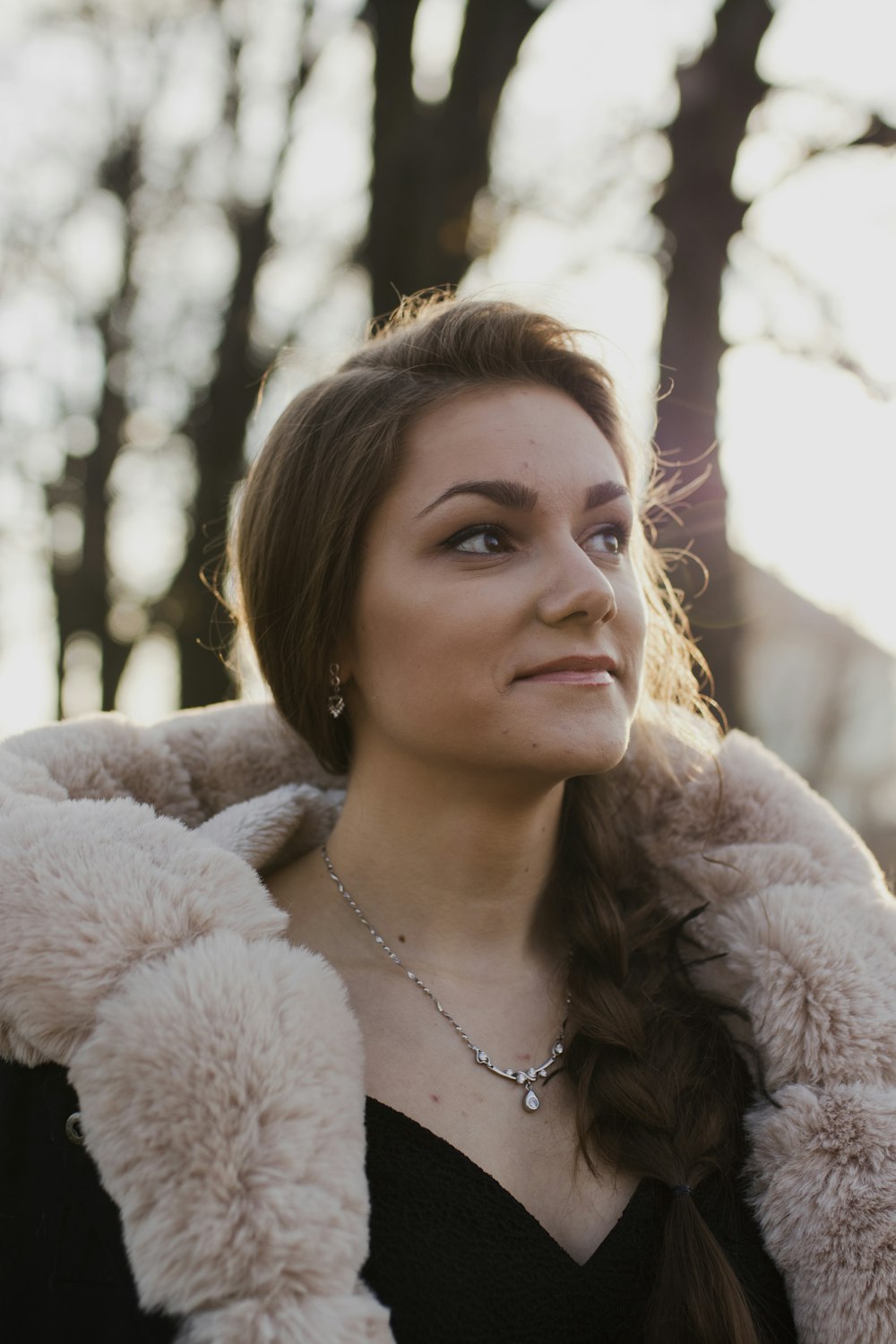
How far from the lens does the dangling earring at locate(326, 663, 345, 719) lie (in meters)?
2.47

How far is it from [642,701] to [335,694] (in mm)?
857

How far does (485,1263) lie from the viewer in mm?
1776

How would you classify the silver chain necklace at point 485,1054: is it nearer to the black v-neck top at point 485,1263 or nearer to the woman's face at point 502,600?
the black v-neck top at point 485,1263

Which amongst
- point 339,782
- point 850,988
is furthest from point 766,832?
point 339,782

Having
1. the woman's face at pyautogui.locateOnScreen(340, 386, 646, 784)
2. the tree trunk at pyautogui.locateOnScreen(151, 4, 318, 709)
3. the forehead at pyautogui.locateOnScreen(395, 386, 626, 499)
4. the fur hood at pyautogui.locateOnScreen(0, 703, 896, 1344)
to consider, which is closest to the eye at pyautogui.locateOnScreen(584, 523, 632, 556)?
the woman's face at pyautogui.locateOnScreen(340, 386, 646, 784)

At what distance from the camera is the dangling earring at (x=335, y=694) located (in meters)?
2.47

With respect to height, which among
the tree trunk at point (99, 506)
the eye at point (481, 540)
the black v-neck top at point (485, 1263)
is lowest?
the tree trunk at point (99, 506)

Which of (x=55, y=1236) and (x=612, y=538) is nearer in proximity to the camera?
(x=55, y=1236)

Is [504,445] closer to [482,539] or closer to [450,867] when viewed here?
[482,539]

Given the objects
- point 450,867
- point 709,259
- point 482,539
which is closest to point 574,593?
point 482,539

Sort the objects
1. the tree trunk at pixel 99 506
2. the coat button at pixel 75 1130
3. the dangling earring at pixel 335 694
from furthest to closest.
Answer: the tree trunk at pixel 99 506, the dangling earring at pixel 335 694, the coat button at pixel 75 1130

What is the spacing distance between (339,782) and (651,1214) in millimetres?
1342

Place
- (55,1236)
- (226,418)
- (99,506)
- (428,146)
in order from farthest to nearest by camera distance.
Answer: (99,506) → (226,418) → (428,146) → (55,1236)

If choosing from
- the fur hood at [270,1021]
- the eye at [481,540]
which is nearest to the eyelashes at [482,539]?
the eye at [481,540]
